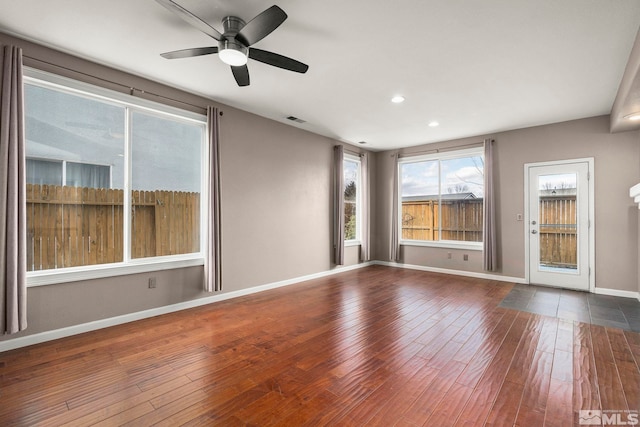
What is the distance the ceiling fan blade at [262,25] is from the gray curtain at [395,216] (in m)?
5.14

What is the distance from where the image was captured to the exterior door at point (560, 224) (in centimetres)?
479

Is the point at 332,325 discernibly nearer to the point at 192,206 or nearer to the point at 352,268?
the point at 192,206

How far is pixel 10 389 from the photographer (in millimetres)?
2092

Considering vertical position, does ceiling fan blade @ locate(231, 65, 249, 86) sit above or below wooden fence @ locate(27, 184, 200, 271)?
above

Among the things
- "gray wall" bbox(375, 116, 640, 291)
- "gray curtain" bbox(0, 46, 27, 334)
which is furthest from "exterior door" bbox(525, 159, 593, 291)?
"gray curtain" bbox(0, 46, 27, 334)

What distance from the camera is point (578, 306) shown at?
402 centimetres

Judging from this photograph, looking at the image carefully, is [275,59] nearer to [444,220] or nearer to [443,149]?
[443,149]

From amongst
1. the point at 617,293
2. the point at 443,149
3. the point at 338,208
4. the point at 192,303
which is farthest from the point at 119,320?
the point at 617,293

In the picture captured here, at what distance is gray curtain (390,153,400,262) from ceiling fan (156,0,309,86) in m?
4.69

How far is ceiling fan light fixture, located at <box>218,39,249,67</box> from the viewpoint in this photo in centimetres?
240

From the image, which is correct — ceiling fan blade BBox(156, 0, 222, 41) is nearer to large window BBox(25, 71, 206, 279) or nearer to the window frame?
large window BBox(25, 71, 206, 279)

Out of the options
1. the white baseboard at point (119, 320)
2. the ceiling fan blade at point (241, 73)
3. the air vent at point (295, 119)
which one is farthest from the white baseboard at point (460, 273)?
the ceiling fan blade at point (241, 73)

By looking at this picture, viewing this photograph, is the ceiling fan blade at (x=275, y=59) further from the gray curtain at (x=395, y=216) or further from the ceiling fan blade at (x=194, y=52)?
the gray curtain at (x=395, y=216)

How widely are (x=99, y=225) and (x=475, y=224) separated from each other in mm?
6221
